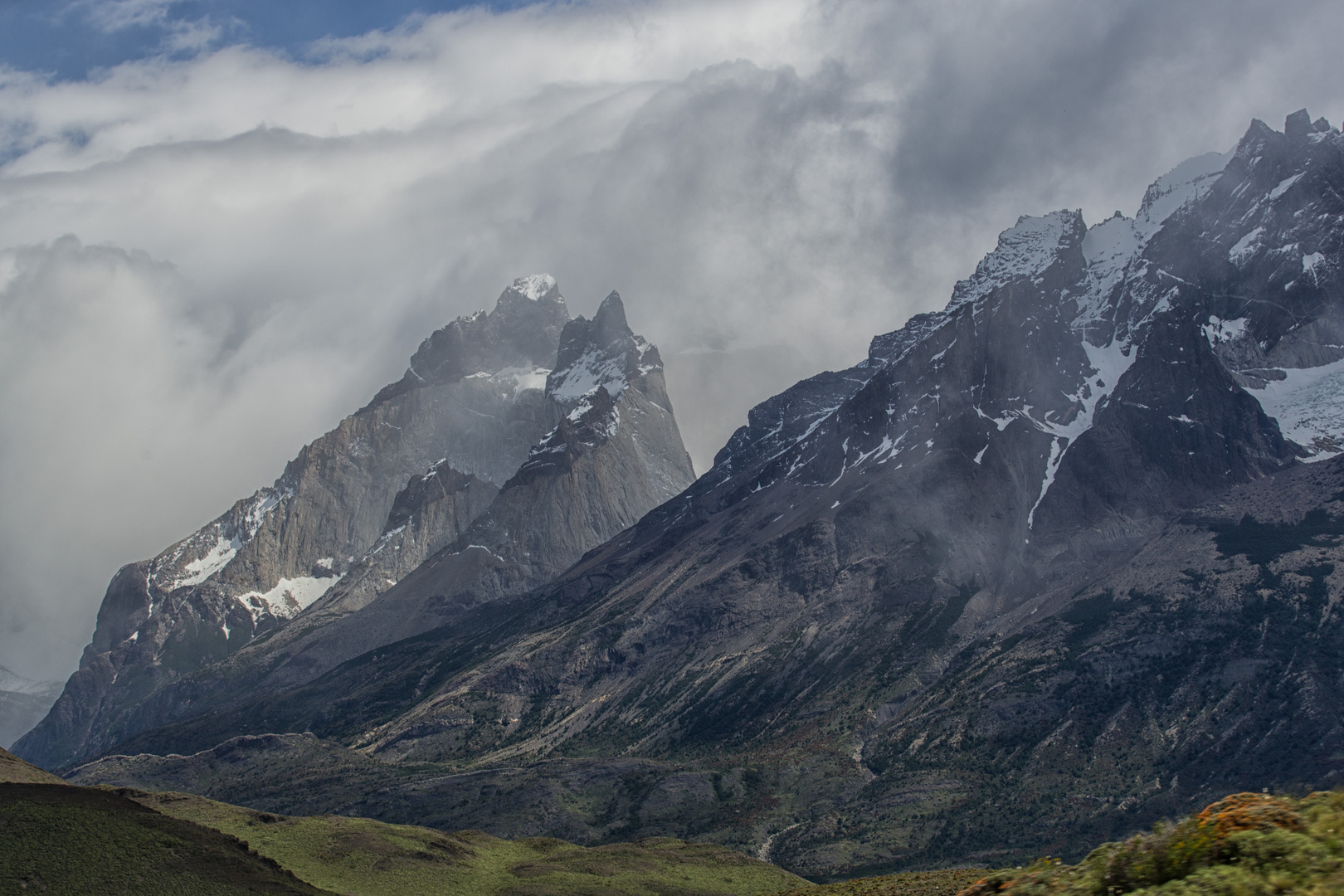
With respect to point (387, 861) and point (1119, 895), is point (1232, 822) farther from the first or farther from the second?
point (387, 861)

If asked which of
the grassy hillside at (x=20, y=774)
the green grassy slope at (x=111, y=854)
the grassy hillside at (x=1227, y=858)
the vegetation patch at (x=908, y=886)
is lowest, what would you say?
the vegetation patch at (x=908, y=886)

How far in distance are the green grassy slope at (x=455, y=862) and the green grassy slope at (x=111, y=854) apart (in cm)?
1115

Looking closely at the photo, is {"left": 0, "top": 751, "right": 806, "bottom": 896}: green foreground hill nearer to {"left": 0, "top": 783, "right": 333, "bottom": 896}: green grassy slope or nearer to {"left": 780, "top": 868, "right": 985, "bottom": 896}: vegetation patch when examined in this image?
{"left": 0, "top": 783, "right": 333, "bottom": 896}: green grassy slope

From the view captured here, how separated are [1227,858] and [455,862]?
120 meters

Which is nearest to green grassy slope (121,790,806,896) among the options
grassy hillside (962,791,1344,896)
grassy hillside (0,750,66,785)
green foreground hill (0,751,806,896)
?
green foreground hill (0,751,806,896)

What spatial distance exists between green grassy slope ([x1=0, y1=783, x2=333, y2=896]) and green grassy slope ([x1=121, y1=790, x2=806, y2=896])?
439 inches

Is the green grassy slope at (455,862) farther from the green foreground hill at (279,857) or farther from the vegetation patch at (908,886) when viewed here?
the vegetation patch at (908,886)

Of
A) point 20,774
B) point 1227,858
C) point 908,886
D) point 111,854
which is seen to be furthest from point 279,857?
point 1227,858

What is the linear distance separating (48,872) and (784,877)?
96.9 m

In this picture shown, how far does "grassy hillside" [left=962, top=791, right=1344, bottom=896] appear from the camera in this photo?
28609 millimetres

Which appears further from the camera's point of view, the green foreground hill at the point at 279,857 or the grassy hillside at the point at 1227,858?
the green foreground hill at the point at 279,857

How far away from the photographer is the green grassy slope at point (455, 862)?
Result: 122562 millimetres

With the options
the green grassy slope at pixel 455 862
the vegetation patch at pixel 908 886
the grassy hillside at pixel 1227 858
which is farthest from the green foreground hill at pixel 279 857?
the grassy hillside at pixel 1227 858

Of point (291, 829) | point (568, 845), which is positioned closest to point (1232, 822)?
point (291, 829)
